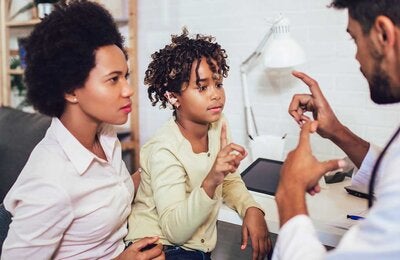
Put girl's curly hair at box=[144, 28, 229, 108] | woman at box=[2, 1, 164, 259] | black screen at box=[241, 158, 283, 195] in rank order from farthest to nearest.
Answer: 1. black screen at box=[241, 158, 283, 195]
2. girl's curly hair at box=[144, 28, 229, 108]
3. woman at box=[2, 1, 164, 259]

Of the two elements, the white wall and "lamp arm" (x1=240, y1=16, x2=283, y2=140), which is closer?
the white wall

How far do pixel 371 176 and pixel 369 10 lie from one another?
33 centimetres

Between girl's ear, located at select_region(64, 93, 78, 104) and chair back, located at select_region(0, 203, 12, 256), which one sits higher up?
girl's ear, located at select_region(64, 93, 78, 104)

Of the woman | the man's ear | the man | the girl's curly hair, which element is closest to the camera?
the man

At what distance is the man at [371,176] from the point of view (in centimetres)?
63


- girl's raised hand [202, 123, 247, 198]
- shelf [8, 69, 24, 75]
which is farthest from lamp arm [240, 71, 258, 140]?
shelf [8, 69, 24, 75]

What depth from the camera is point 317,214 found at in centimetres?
121

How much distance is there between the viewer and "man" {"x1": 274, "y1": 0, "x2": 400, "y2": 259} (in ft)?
2.07

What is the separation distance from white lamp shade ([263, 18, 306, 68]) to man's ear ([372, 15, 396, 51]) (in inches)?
32.8

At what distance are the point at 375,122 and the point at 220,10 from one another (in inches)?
37.5

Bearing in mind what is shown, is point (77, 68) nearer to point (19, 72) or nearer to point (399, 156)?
point (399, 156)

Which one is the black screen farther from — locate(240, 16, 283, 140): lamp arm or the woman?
the woman

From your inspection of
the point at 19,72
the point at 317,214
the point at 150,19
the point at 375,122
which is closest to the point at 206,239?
the point at 317,214

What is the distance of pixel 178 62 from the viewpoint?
1.26 metres
